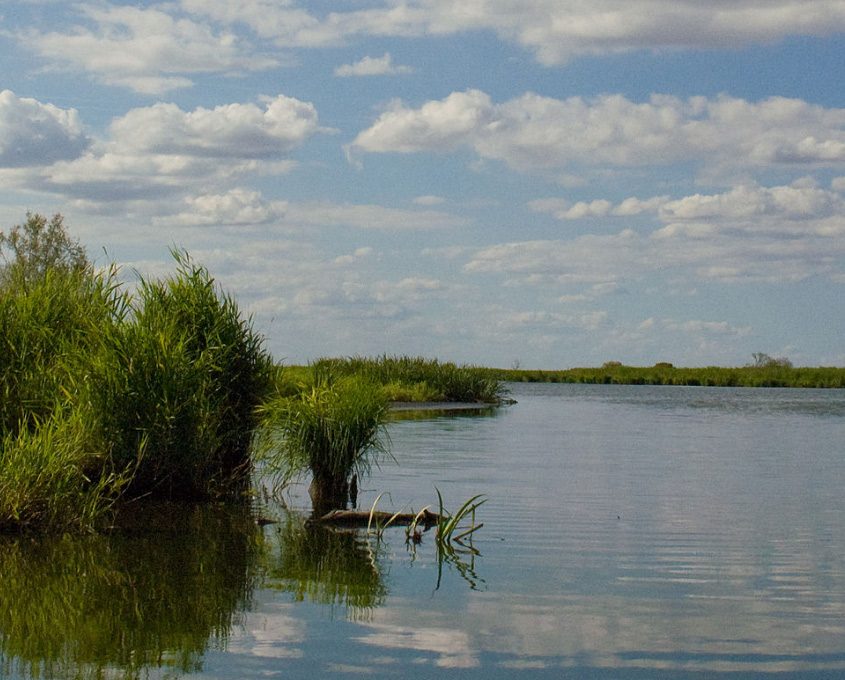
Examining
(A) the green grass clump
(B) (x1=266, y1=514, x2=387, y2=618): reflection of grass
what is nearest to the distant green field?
(A) the green grass clump

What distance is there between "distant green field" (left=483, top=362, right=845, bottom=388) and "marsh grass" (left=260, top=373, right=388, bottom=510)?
226ft

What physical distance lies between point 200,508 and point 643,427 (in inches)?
924

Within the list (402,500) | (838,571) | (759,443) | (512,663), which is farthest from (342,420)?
(759,443)

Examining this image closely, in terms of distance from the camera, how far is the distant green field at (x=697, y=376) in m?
Result: 92.2

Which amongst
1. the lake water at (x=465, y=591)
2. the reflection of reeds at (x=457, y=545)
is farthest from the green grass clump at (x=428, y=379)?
the reflection of reeds at (x=457, y=545)

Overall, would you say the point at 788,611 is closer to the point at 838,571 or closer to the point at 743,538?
the point at 838,571

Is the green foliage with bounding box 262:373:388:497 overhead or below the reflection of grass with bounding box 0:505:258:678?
overhead

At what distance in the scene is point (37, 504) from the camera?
41.0ft

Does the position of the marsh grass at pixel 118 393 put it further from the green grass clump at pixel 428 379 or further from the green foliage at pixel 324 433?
the green grass clump at pixel 428 379

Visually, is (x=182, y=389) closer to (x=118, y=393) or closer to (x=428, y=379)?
(x=118, y=393)

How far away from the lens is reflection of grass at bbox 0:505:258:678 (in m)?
7.75

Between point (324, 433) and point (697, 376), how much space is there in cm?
8571

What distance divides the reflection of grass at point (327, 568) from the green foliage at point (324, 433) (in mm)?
2080

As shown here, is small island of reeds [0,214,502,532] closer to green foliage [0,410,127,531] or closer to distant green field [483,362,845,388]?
green foliage [0,410,127,531]
